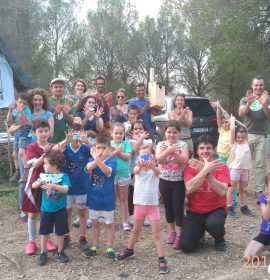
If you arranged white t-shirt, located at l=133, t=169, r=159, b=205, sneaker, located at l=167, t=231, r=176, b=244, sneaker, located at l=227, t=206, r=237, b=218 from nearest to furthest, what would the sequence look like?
white t-shirt, located at l=133, t=169, r=159, b=205 < sneaker, located at l=167, t=231, r=176, b=244 < sneaker, located at l=227, t=206, r=237, b=218

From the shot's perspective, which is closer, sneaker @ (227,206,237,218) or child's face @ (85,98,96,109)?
child's face @ (85,98,96,109)

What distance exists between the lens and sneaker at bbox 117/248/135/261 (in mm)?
4227

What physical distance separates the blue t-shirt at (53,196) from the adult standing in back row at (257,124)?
3489 millimetres

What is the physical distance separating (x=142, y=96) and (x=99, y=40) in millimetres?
24752

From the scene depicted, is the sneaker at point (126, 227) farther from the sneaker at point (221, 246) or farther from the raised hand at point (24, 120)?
the raised hand at point (24, 120)

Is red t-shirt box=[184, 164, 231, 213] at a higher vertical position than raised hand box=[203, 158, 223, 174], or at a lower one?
lower

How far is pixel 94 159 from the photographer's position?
4.11 meters

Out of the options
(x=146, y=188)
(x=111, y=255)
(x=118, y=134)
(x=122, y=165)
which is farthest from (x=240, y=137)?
(x=111, y=255)

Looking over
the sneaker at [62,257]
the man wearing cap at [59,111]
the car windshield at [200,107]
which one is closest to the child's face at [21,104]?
the man wearing cap at [59,111]

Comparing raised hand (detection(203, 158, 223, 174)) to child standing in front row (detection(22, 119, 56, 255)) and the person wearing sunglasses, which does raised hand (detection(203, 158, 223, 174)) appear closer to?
child standing in front row (detection(22, 119, 56, 255))

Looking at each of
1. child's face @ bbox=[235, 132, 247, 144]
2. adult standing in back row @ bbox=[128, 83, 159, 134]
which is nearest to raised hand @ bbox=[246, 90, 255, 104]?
child's face @ bbox=[235, 132, 247, 144]

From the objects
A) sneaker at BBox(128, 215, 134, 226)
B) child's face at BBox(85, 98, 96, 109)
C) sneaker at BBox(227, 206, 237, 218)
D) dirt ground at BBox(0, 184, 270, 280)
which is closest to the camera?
dirt ground at BBox(0, 184, 270, 280)

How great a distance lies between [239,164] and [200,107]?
5.44 meters

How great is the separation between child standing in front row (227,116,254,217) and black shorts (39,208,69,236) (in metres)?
2.67
